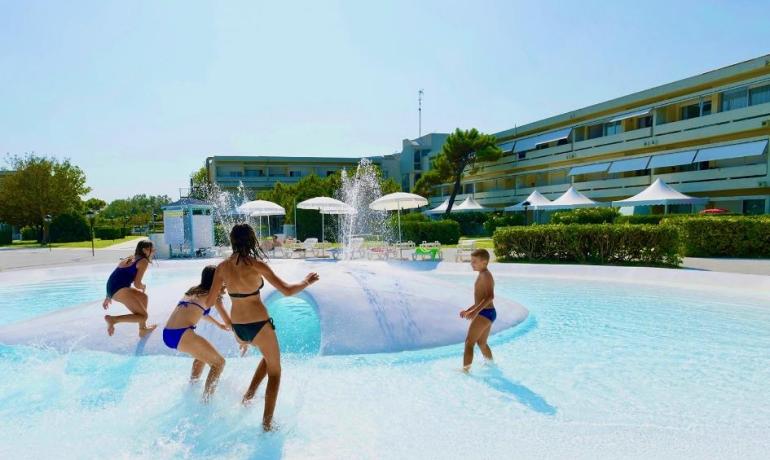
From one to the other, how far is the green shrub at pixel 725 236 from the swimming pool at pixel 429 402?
1173cm

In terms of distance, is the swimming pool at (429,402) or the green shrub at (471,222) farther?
the green shrub at (471,222)

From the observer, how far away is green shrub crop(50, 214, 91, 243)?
40344 millimetres

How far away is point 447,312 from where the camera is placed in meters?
8.07

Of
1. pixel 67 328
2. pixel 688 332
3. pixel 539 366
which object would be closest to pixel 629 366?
pixel 539 366

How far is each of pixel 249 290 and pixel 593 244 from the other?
1597cm

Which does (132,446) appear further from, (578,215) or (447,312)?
(578,215)

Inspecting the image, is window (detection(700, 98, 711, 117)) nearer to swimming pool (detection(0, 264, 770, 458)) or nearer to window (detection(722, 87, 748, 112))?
window (detection(722, 87, 748, 112))

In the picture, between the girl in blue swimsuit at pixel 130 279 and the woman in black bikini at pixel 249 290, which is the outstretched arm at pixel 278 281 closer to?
the woman in black bikini at pixel 249 290

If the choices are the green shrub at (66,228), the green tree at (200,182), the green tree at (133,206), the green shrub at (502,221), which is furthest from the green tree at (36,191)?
the green tree at (133,206)

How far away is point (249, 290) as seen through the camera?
405cm

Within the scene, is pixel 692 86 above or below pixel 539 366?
above

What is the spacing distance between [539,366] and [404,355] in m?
1.95

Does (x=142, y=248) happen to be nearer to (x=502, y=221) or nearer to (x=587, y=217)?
(x=587, y=217)

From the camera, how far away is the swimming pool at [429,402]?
13.4 feet
